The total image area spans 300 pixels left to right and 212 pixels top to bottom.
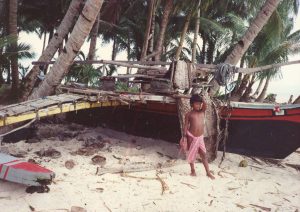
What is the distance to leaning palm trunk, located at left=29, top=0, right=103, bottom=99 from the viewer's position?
5.52 m

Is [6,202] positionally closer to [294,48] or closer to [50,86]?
[50,86]

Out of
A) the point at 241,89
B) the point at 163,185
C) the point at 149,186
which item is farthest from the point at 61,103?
the point at 241,89

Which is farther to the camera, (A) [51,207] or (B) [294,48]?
(B) [294,48]

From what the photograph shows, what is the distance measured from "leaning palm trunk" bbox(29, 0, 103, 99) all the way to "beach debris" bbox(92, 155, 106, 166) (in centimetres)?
169

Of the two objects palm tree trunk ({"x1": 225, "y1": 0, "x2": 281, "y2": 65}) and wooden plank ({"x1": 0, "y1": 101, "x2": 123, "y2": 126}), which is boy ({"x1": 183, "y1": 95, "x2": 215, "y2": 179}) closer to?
wooden plank ({"x1": 0, "y1": 101, "x2": 123, "y2": 126})

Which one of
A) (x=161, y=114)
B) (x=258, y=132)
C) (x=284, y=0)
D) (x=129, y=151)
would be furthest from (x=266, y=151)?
(x=284, y=0)

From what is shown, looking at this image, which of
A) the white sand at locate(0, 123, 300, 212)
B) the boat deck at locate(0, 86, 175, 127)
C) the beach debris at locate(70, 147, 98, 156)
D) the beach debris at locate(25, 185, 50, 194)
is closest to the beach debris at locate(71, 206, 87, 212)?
the white sand at locate(0, 123, 300, 212)

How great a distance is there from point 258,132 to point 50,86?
4.46 m

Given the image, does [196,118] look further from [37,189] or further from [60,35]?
[60,35]

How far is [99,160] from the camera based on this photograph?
5.64 m

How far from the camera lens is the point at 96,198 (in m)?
4.21

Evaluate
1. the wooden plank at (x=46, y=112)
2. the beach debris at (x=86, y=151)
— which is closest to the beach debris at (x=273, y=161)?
the beach debris at (x=86, y=151)

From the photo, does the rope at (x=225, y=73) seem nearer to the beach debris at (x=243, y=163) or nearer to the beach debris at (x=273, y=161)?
the beach debris at (x=243, y=163)

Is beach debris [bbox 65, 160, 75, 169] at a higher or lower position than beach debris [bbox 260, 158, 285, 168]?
higher
